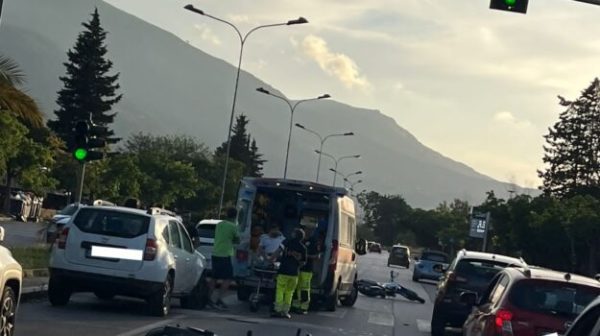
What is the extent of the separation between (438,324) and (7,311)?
9643 millimetres

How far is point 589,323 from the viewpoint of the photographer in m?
5.45

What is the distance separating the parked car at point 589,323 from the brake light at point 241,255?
51.4 feet

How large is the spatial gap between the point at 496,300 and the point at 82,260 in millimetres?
7222

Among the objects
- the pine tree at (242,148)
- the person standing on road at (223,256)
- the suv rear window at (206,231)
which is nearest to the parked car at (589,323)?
the person standing on road at (223,256)

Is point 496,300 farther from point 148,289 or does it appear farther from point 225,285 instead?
point 225,285

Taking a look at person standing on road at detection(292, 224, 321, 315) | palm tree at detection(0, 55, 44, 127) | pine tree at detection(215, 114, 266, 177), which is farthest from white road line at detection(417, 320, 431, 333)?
pine tree at detection(215, 114, 266, 177)

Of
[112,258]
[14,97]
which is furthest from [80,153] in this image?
[112,258]

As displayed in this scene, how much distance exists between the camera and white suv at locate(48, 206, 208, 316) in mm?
15828

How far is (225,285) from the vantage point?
19547mm

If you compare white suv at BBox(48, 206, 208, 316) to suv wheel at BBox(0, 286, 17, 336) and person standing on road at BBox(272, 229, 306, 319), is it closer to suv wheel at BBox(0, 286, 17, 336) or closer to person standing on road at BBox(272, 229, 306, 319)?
person standing on road at BBox(272, 229, 306, 319)

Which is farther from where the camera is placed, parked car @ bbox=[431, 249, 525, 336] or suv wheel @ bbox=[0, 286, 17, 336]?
parked car @ bbox=[431, 249, 525, 336]

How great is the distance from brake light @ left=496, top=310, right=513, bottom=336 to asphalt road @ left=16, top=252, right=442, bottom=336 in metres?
5.13

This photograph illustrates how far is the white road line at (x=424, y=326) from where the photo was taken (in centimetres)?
2013

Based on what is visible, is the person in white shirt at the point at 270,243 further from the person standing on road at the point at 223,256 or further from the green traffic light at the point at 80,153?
the green traffic light at the point at 80,153
